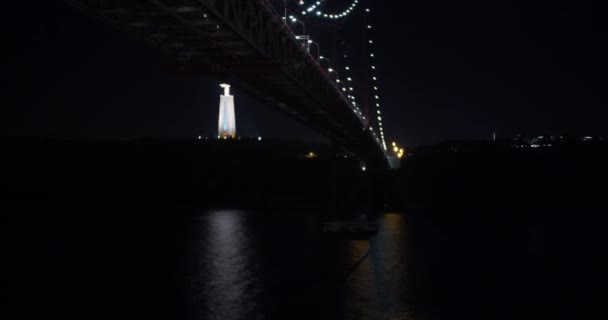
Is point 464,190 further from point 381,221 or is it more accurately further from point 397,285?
point 397,285

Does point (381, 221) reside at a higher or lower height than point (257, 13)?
lower

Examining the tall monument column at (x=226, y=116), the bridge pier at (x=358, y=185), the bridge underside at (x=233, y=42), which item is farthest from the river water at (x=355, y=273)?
the tall monument column at (x=226, y=116)

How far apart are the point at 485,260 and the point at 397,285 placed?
831cm

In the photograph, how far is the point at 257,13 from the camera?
17562mm

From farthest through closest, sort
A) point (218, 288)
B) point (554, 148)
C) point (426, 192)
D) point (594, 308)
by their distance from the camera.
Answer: point (554, 148) → point (426, 192) → point (218, 288) → point (594, 308)

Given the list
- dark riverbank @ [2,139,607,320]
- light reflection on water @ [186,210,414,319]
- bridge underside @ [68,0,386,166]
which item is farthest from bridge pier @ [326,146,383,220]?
bridge underside @ [68,0,386,166]

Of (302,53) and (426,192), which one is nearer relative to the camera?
(302,53)

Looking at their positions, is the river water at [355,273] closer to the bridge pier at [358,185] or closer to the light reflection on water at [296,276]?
the light reflection on water at [296,276]

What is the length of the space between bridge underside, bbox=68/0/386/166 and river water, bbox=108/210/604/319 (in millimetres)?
7036

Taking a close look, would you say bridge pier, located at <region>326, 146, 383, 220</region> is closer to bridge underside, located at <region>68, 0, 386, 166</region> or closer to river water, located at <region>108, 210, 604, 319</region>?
river water, located at <region>108, 210, 604, 319</region>

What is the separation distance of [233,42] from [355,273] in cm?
987

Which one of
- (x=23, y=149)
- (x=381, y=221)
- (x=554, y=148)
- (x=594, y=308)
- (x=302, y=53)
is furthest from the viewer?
(x=23, y=149)

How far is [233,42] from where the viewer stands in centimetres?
1706

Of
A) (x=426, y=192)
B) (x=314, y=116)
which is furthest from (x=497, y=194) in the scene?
(x=314, y=116)
